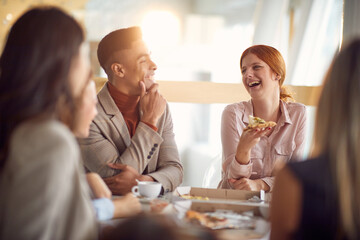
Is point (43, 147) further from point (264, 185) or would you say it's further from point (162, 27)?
point (162, 27)

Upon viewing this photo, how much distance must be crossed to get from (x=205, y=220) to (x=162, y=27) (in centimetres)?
444

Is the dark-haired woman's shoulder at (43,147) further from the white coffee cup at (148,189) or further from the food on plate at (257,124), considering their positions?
the food on plate at (257,124)

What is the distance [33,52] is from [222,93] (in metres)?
1.67

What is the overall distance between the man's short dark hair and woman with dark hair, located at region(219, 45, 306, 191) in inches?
21.8

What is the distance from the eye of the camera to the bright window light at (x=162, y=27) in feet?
15.6

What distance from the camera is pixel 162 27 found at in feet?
17.4

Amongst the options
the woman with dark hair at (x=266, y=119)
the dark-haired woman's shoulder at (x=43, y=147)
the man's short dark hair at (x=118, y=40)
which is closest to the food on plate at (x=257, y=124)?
the woman with dark hair at (x=266, y=119)

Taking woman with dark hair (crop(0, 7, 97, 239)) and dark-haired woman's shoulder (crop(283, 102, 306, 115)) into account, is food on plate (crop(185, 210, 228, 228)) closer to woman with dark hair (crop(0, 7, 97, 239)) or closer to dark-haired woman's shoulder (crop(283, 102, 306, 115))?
woman with dark hair (crop(0, 7, 97, 239))

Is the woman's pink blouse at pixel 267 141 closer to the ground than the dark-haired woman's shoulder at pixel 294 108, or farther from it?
closer to the ground

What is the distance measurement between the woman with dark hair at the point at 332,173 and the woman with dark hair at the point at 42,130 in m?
0.40

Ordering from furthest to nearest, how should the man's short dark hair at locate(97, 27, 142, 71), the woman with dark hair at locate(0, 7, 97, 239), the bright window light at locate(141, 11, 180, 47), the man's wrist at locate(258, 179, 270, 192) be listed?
the bright window light at locate(141, 11, 180, 47), the man's short dark hair at locate(97, 27, 142, 71), the man's wrist at locate(258, 179, 270, 192), the woman with dark hair at locate(0, 7, 97, 239)

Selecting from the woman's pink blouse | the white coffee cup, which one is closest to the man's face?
the woman's pink blouse

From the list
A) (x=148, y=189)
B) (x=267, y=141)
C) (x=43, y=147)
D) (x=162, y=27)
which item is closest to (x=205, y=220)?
(x=148, y=189)

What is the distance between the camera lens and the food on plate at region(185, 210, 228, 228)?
1077 millimetres
